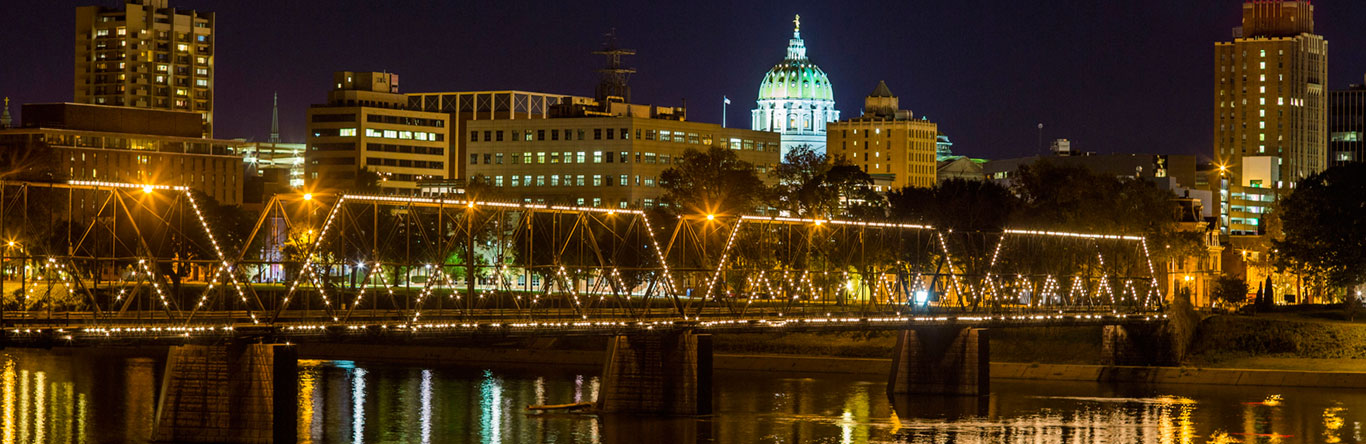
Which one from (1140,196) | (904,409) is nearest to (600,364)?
(904,409)

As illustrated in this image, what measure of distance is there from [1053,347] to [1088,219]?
807 inches

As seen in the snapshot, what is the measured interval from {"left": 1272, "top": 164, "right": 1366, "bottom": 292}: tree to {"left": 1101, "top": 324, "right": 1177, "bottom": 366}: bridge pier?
61.5 feet

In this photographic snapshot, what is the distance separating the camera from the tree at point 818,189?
14712 cm

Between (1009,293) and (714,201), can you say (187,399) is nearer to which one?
(1009,293)

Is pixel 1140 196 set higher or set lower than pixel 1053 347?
higher

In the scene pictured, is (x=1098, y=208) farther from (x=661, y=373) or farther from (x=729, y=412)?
(x=661, y=373)

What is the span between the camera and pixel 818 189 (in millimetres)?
149000

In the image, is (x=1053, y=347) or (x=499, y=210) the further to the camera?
(x=1053, y=347)

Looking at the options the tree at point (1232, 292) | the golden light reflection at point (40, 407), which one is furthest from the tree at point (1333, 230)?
the golden light reflection at point (40, 407)

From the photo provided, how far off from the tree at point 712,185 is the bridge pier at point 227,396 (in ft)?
277

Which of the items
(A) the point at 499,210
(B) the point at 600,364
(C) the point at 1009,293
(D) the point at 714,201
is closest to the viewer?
(A) the point at 499,210

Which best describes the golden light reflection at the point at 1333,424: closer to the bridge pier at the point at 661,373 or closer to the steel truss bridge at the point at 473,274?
the steel truss bridge at the point at 473,274

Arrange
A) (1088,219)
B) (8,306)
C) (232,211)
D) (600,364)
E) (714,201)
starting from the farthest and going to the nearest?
(232,211), (714,201), (1088,219), (600,364), (8,306)

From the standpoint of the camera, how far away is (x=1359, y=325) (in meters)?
106
